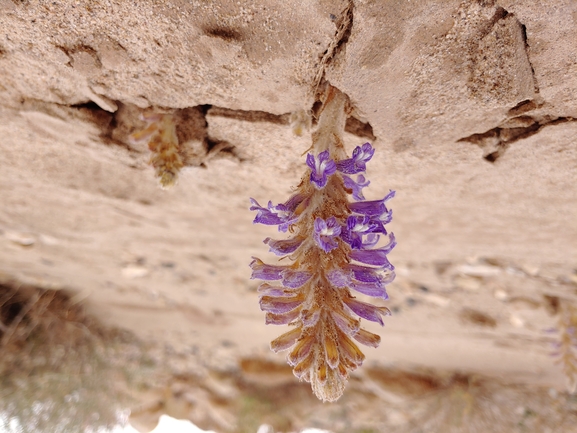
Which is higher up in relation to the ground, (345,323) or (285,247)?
(285,247)

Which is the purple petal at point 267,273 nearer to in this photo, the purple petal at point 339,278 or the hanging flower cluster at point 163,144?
the purple petal at point 339,278

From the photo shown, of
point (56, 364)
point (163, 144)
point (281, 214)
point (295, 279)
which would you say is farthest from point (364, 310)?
point (56, 364)

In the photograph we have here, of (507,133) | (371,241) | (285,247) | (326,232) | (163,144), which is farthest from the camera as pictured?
(163,144)

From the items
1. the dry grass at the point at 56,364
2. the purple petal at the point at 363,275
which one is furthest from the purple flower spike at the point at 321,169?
the dry grass at the point at 56,364

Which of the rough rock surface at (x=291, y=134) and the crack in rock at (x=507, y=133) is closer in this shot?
the rough rock surface at (x=291, y=134)

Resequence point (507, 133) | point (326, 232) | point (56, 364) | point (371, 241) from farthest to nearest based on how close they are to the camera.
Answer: point (56, 364), point (507, 133), point (371, 241), point (326, 232)

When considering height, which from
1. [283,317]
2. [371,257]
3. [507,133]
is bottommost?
[283,317]

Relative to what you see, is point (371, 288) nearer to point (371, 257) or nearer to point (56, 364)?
point (371, 257)

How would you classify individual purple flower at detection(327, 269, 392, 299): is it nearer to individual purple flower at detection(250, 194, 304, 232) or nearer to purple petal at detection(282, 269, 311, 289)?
purple petal at detection(282, 269, 311, 289)

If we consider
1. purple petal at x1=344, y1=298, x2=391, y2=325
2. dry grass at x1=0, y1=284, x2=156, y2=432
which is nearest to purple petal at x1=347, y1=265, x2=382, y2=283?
purple petal at x1=344, y1=298, x2=391, y2=325
